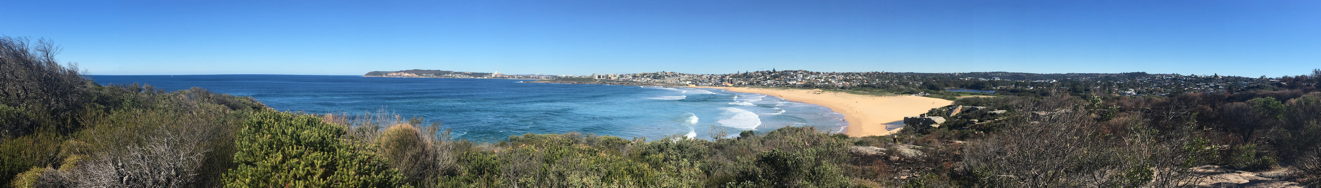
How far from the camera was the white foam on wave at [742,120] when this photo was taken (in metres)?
38.9

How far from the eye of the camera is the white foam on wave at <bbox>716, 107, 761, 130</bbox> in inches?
1533

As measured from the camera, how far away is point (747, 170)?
10.5 m

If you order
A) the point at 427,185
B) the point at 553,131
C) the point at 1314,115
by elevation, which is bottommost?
the point at 553,131

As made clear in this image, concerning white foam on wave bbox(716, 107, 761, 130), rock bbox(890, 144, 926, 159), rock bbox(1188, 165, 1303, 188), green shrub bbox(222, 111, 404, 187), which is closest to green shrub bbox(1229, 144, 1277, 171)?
rock bbox(1188, 165, 1303, 188)

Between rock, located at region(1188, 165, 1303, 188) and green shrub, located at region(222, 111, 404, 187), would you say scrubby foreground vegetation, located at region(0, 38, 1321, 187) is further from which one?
rock, located at region(1188, 165, 1303, 188)

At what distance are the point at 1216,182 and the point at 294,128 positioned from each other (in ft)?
68.3

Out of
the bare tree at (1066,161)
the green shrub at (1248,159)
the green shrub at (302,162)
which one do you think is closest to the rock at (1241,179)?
the green shrub at (1248,159)

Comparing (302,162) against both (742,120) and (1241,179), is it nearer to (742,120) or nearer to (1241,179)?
(1241,179)

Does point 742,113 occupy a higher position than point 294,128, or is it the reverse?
point 294,128

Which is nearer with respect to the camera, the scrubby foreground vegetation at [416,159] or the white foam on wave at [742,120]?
the scrubby foreground vegetation at [416,159]

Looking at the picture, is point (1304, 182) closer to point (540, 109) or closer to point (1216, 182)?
point (1216, 182)

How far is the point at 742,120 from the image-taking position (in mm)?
43406

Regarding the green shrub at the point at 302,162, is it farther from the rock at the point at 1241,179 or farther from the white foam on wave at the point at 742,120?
the white foam on wave at the point at 742,120

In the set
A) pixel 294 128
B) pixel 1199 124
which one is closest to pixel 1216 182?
pixel 1199 124
